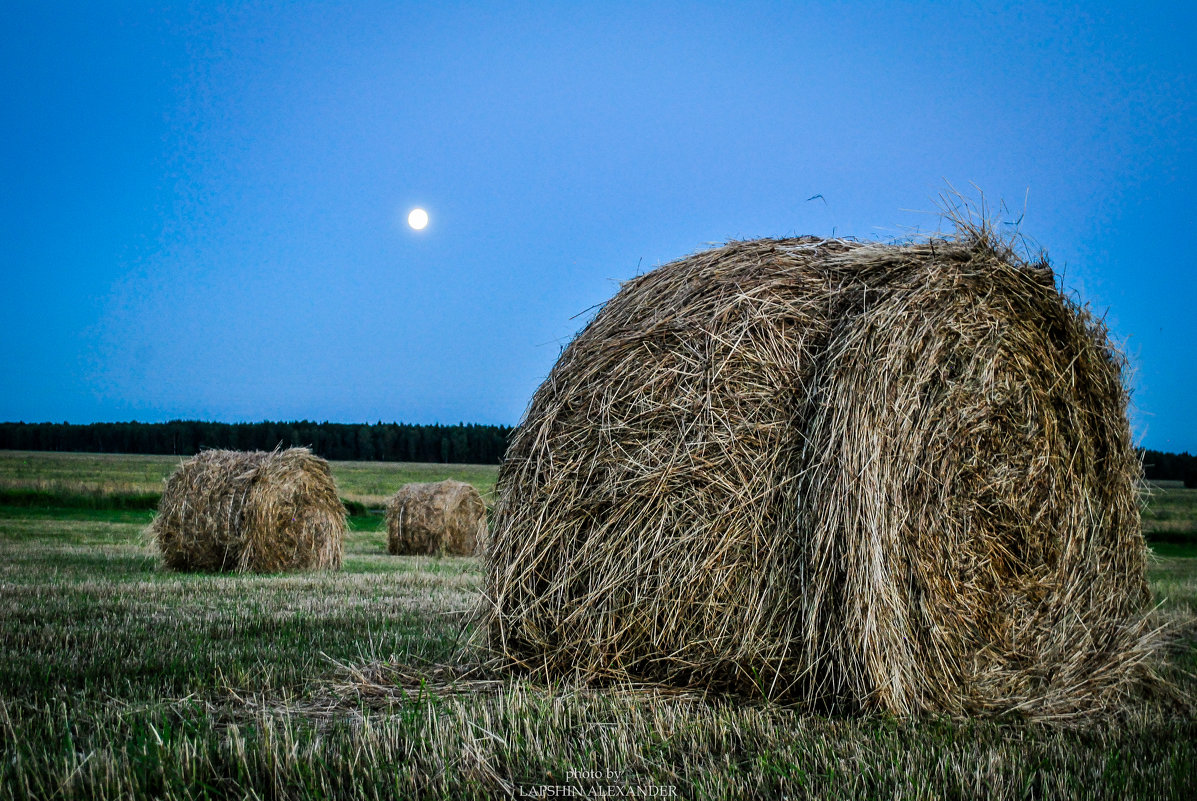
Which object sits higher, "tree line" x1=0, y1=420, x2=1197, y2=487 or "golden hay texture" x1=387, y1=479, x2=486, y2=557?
"tree line" x1=0, y1=420, x2=1197, y2=487

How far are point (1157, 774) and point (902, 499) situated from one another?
4.81 feet

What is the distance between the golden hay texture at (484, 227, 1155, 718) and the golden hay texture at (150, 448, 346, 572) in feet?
27.6

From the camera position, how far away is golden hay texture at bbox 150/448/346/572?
11.6 m

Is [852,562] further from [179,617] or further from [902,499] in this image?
[179,617]

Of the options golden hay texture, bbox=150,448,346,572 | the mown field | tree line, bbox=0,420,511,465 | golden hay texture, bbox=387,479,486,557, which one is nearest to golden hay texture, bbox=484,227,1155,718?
the mown field

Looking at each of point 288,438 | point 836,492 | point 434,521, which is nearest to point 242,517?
point 434,521

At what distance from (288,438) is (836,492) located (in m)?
71.4

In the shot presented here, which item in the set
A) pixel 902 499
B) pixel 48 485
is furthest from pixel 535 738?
pixel 48 485

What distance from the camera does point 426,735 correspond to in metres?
2.99

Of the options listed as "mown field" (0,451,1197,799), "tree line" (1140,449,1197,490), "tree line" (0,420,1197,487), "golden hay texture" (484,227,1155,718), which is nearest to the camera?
"mown field" (0,451,1197,799)

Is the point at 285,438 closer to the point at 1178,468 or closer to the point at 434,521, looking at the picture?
the point at 434,521

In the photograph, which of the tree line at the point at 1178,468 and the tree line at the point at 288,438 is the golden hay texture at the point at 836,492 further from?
the tree line at the point at 288,438

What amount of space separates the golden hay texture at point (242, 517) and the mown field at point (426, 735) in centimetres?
587

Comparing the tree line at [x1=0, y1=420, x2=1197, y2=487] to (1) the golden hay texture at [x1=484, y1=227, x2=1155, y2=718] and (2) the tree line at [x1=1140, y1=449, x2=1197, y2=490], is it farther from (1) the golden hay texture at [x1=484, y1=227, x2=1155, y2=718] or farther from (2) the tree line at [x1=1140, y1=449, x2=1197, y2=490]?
(1) the golden hay texture at [x1=484, y1=227, x2=1155, y2=718]
